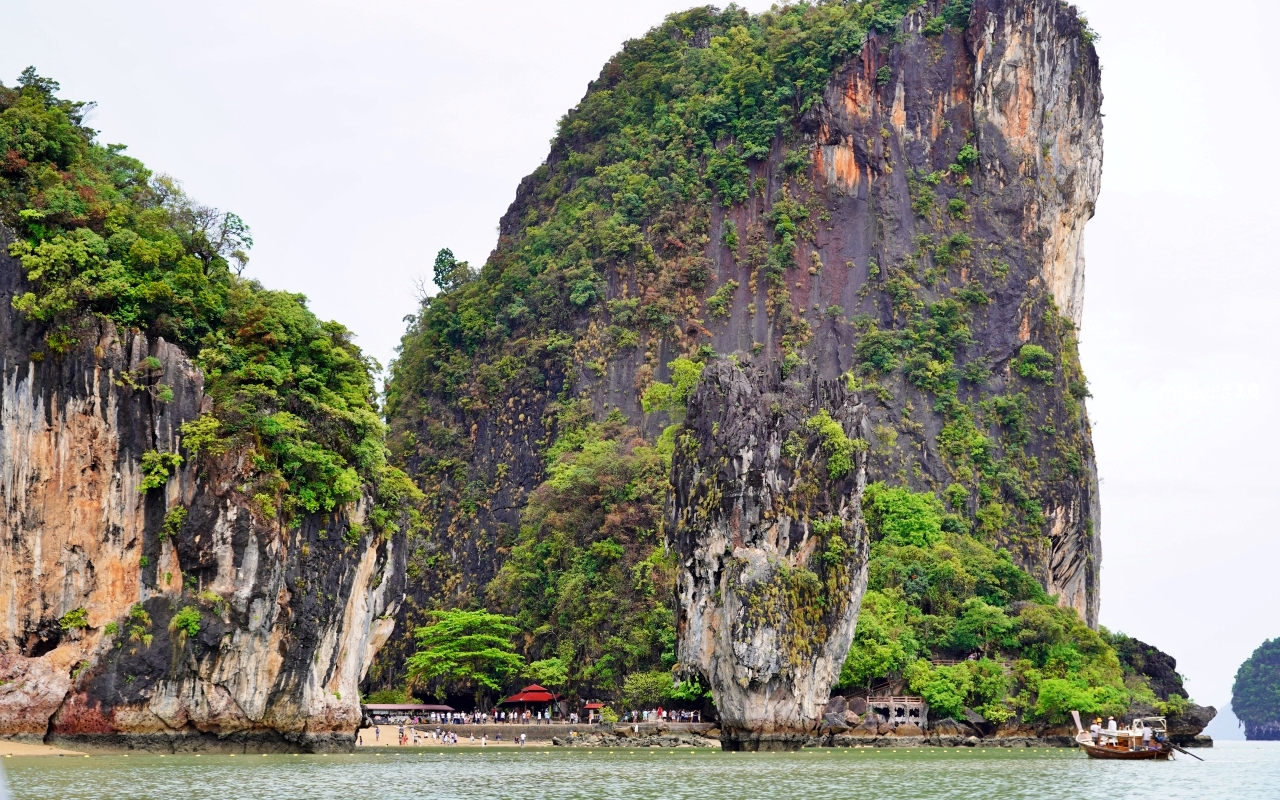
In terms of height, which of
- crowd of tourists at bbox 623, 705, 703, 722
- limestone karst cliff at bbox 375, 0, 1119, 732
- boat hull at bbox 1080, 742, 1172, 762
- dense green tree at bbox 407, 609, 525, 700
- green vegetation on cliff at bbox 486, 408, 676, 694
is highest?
limestone karst cliff at bbox 375, 0, 1119, 732

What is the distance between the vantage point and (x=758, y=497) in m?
52.6

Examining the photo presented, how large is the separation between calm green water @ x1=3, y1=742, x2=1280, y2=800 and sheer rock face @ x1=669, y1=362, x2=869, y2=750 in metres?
3.70

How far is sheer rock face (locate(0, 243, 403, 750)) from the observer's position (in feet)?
138

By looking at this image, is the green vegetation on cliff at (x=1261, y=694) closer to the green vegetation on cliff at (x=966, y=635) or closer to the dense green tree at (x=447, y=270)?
the green vegetation on cliff at (x=966, y=635)

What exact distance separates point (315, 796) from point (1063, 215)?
5901cm

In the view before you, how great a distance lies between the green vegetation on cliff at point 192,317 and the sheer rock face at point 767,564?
1148 centimetres

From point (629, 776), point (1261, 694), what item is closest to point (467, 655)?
point (629, 776)

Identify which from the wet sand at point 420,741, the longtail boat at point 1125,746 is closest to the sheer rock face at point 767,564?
the wet sand at point 420,741

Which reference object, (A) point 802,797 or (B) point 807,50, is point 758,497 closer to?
(A) point 802,797

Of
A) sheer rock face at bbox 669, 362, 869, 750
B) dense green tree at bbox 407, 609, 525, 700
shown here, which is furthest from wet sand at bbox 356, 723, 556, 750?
sheer rock face at bbox 669, 362, 869, 750

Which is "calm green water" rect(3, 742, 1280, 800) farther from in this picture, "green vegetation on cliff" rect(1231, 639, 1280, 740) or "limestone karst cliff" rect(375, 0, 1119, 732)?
"green vegetation on cliff" rect(1231, 639, 1280, 740)

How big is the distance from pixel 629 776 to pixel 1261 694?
3206 inches

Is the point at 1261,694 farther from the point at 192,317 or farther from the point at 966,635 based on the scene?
the point at 192,317

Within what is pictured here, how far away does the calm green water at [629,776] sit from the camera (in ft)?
100
